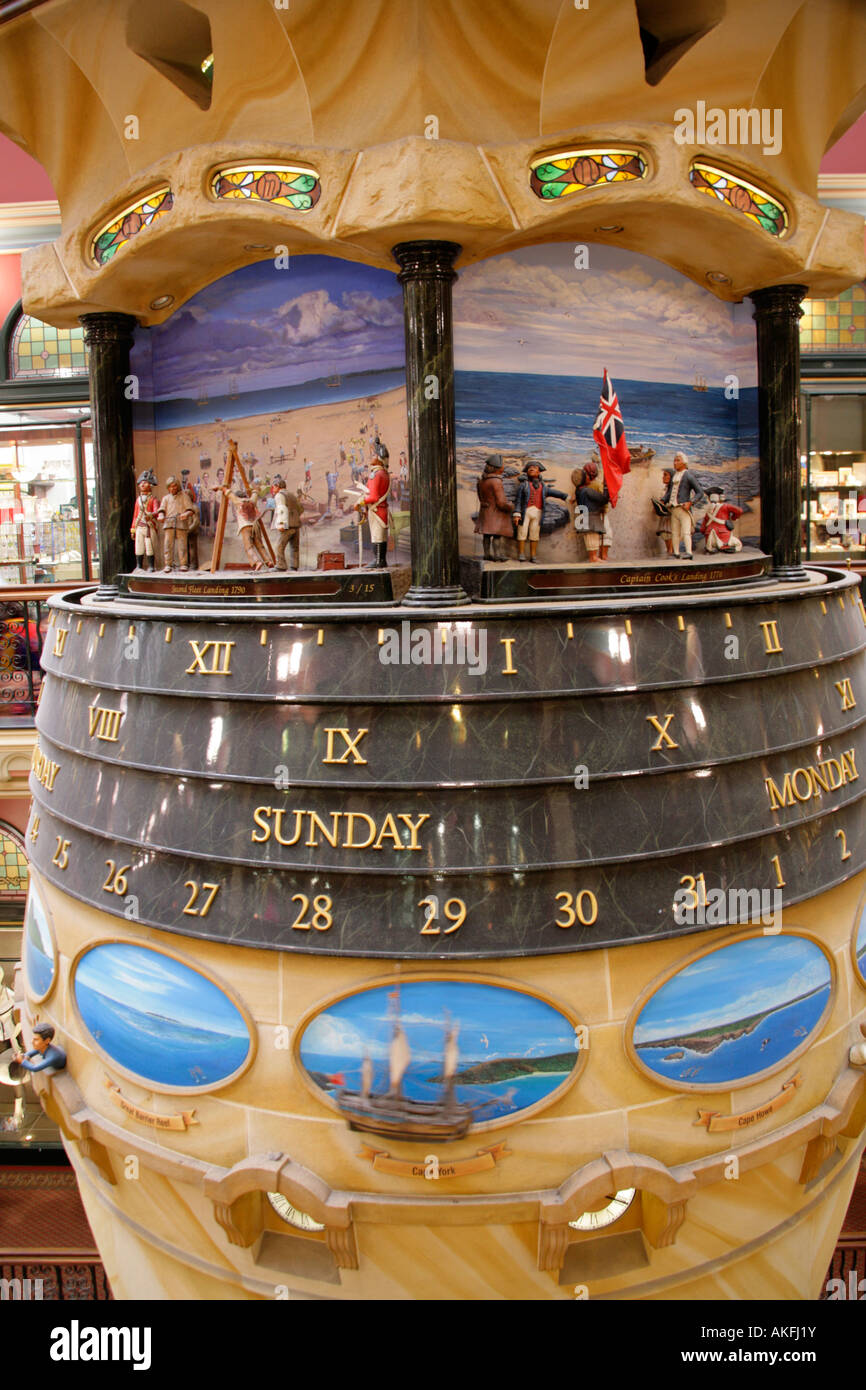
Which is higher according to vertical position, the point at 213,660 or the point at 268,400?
the point at 268,400

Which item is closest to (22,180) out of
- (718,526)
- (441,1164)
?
(718,526)

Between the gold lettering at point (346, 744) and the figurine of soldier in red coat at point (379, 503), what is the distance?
7.34ft

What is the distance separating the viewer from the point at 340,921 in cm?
853

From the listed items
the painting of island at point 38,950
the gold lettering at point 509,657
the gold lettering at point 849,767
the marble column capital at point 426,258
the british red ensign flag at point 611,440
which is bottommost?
the painting of island at point 38,950

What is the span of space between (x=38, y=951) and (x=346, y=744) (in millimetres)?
4468

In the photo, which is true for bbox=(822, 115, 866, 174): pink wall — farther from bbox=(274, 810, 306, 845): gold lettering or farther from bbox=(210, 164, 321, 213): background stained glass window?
bbox=(274, 810, 306, 845): gold lettering

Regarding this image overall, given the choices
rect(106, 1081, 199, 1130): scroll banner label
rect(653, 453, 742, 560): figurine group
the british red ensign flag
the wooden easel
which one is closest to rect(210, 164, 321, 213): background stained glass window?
the wooden easel

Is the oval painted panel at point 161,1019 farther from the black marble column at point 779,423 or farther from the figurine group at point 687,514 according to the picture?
the black marble column at point 779,423

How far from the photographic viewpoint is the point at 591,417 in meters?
11.3

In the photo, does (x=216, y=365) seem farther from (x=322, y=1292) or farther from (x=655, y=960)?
(x=322, y=1292)

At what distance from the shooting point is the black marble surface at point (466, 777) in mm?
8508

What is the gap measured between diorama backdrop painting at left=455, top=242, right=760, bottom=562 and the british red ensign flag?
0.36 meters

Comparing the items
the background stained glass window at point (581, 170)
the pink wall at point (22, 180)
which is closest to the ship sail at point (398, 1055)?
the background stained glass window at point (581, 170)

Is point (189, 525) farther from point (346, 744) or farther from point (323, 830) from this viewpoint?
point (323, 830)
